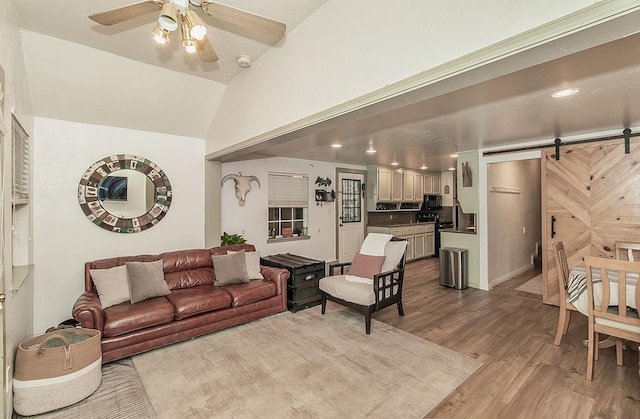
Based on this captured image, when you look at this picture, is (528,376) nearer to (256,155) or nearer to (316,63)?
(316,63)

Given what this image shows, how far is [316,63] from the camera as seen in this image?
2.27 m

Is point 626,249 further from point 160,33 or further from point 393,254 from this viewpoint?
point 160,33

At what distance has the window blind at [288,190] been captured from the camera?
5.71m

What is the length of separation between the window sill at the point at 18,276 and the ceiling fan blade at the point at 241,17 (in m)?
2.43

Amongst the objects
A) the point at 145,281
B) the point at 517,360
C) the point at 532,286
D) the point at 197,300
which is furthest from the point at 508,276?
the point at 145,281

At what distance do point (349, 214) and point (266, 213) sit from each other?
2386 millimetres

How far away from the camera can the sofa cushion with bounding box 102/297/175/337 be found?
275cm

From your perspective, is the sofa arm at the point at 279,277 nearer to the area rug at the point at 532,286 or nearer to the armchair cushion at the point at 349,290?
the armchair cushion at the point at 349,290

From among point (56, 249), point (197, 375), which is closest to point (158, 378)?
point (197, 375)

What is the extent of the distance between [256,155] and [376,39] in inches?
145

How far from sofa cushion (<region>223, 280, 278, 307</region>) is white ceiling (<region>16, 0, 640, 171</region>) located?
171 centimetres

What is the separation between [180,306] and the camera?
3.12 meters

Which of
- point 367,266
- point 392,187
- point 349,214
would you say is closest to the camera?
point 367,266

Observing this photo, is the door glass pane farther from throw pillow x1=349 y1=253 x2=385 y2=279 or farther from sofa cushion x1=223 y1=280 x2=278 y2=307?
sofa cushion x1=223 y1=280 x2=278 y2=307
